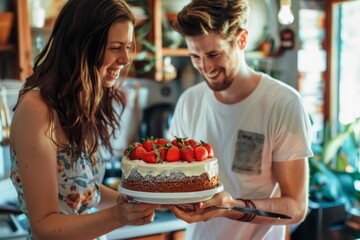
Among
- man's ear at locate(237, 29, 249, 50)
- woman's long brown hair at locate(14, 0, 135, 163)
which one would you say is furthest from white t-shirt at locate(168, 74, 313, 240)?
woman's long brown hair at locate(14, 0, 135, 163)

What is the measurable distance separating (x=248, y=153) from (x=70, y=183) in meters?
0.62

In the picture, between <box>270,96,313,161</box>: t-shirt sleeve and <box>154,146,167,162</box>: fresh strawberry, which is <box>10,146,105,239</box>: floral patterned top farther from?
<box>270,96,313,161</box>: t-shirt sleeve

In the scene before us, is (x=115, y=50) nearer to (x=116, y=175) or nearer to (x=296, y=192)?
(x=296, y=192)

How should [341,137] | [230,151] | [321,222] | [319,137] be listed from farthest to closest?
1. [319,137]
2. [341,137]
3. [321,222]
4. [230,151]

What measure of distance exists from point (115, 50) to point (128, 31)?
72mm

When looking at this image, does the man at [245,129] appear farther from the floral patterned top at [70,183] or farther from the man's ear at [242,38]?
the floral patterned top at [70,183]

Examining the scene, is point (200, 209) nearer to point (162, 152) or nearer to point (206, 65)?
point (162, 152)

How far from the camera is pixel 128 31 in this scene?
1.35 m

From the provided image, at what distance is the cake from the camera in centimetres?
124

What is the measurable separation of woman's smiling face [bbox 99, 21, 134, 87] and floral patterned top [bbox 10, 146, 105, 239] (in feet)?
0.88

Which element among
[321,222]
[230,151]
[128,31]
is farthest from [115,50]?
[321,222]

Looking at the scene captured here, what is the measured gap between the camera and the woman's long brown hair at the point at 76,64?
1.26 m

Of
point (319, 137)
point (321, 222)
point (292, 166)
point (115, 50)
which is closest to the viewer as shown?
point (115, 50)

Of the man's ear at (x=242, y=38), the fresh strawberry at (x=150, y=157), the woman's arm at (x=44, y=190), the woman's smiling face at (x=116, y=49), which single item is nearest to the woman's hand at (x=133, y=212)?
the woman's arm at (x=44, y=190)
